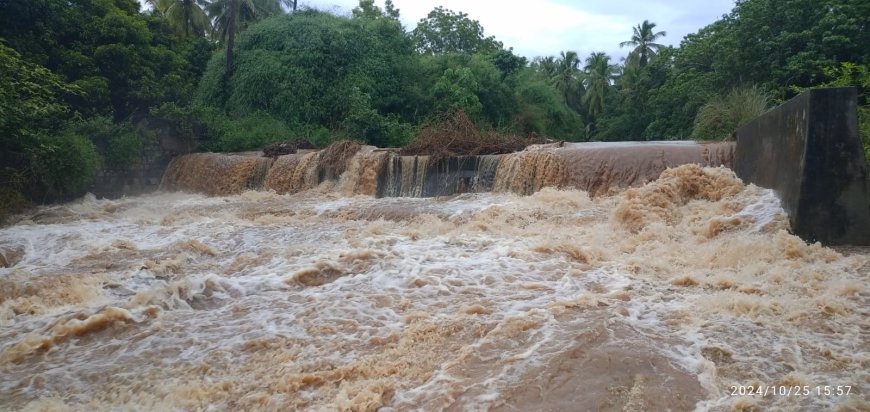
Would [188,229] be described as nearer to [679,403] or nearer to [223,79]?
[679,403]

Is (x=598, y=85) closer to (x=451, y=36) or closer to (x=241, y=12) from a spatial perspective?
(x=451, y=36)

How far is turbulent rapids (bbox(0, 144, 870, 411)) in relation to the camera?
3375mm

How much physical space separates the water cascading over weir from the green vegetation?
73.4 inches

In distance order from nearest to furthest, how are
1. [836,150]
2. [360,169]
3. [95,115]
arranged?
[836,150] → [360,169] → [95,115]

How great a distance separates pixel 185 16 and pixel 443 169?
→ 1938 cm

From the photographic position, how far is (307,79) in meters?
18.7

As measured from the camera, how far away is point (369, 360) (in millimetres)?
3801

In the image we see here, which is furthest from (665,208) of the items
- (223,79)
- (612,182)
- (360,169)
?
(223,79)

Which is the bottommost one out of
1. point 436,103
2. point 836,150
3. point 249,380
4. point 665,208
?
point 249,380

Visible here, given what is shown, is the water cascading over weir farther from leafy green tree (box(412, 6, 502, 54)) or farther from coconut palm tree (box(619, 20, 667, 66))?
coconut palm tree (box(619, 20, 667, 66))

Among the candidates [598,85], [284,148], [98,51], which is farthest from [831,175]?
[598,85]

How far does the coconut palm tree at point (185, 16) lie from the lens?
25406mm

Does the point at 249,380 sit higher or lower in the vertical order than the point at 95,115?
lower

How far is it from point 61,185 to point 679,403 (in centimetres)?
1379
